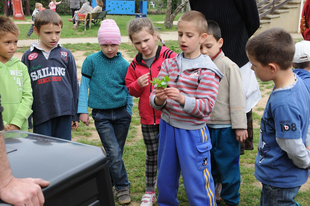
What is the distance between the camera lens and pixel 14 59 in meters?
2.85

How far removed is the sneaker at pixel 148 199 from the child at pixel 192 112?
67cm

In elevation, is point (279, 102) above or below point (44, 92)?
above

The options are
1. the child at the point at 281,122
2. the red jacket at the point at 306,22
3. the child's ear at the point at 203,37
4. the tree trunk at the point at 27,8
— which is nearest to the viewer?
the child at the point at 281,122

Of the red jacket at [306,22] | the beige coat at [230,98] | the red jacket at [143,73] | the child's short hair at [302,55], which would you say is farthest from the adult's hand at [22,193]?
the red jacket at [306,22]

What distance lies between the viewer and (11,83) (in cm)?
277

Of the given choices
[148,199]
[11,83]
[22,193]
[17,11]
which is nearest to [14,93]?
[11,83]

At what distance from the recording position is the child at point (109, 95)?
3.07 m

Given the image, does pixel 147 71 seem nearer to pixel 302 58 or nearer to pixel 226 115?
pixel 226 115

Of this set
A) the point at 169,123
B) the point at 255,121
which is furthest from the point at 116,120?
the point at 255,121

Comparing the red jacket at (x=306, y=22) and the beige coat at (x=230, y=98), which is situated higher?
the red jacket at (x=306, y=22)

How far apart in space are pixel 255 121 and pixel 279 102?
3.50 m

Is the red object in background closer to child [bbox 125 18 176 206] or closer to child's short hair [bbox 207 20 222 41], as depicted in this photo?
child [bbox 125 18 176 206]

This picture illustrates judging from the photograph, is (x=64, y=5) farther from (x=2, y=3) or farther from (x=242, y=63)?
(x=242, y=63)

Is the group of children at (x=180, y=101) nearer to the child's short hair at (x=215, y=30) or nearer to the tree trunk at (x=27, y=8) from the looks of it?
the child's short hair at (x=215, y=30)
